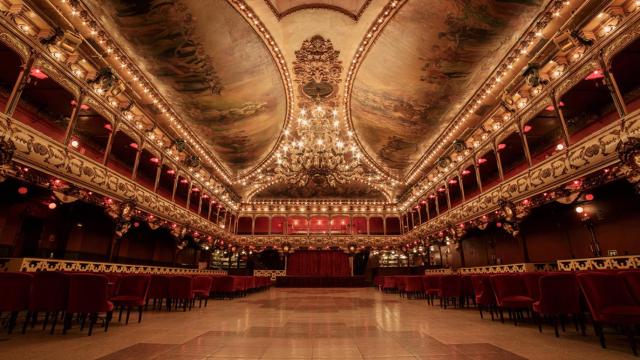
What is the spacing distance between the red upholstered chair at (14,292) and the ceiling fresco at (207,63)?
7439mm

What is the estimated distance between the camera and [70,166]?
7902 mm

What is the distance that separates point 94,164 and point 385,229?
20970 mm

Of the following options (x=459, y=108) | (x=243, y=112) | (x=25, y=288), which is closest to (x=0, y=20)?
(x=25, y=288)

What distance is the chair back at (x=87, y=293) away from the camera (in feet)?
13.7

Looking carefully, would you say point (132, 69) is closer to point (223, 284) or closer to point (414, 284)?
point (223, 284)

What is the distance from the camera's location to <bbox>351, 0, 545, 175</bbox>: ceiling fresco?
9.09 meters

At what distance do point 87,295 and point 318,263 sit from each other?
2116cm

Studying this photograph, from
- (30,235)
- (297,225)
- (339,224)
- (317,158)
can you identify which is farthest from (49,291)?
(339,224)

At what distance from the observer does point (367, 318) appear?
18.5ft

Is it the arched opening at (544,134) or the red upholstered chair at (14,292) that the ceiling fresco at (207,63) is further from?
the arched opening at (544,134)

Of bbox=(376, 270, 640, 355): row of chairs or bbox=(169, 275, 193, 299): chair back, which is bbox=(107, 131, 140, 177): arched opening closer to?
bbox=(169, 275, 193, 299): chair back

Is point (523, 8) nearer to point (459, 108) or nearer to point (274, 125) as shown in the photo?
point (459, 108)

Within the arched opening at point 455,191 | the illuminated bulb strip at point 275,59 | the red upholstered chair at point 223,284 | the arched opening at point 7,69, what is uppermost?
the illuminated bulb strip at point 275,59

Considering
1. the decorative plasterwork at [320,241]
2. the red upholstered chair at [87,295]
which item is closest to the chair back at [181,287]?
the red upholstered chair at [87,295]
